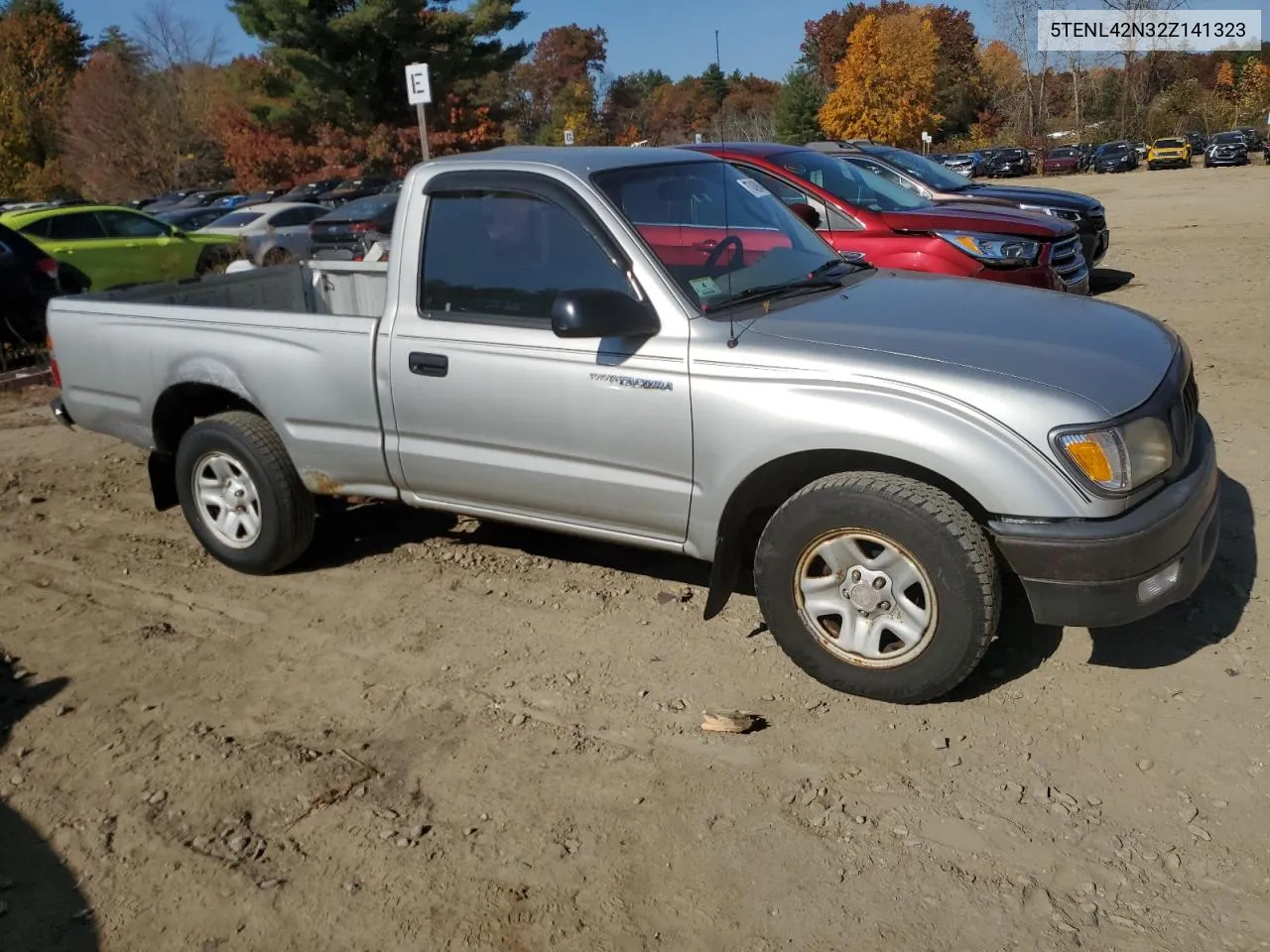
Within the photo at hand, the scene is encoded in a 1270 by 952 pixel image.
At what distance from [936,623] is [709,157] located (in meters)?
2.41

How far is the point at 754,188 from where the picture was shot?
5.07 meters

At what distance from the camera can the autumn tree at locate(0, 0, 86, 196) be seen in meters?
51.4

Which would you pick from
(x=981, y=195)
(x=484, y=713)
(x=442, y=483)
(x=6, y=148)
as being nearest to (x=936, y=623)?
(x=484, y=713)

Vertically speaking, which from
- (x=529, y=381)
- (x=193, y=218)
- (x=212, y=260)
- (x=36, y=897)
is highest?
(x=193, y=218)

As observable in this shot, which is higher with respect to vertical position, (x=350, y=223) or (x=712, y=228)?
(x=350, y=223)

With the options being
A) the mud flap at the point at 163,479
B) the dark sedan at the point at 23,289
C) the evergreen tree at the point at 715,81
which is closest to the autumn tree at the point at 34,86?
the evergreen tree at the point at 715,81

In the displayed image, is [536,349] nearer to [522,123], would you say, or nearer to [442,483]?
[442,483]

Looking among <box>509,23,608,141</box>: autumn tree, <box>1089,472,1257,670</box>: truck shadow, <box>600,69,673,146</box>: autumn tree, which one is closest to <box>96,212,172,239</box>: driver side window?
<box>1089,472,1257,670</box>: truck shadow

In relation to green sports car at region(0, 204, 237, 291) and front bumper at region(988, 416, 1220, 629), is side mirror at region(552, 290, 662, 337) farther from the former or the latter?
green sports car at region(0, 204, 237, 291)

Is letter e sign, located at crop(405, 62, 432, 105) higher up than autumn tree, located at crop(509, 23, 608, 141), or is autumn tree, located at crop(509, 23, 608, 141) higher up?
autumn tree, located at crop(509, 23, 608, 141)

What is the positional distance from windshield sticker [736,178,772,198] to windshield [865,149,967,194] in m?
6.56

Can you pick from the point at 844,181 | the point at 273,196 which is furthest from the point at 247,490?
the point at 273,196

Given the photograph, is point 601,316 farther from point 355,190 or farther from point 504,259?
point 355,190

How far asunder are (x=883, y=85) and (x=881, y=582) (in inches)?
2703
